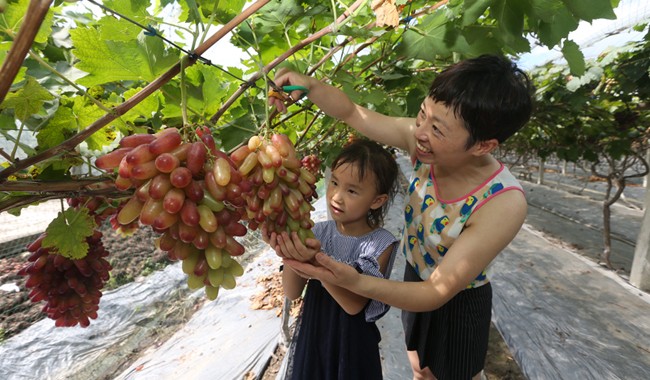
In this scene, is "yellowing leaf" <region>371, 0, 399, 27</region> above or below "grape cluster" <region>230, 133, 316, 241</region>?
above

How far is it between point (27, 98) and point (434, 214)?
4.59 ft

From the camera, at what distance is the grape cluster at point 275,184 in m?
0.77

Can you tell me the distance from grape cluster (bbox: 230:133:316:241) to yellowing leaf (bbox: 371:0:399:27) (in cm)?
40

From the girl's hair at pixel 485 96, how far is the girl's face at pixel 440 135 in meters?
0.02

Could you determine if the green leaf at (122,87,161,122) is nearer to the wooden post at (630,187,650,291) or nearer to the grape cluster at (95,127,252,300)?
the grape cluster at (95,127,252,300)

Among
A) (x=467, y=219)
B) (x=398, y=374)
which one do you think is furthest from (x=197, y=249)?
(x=398, y=374)

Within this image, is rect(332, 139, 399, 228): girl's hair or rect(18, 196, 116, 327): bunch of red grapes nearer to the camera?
rect(18, 196, 116, 327): bunch of red grapes

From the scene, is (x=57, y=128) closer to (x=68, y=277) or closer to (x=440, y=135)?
(x=68, y=277)

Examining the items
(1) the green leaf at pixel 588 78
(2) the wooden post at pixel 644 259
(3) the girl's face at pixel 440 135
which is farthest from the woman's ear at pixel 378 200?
(2) the wooden post at pixel 644 259

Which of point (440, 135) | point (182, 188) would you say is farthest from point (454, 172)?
point (182, 188)

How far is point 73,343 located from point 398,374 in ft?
11.1

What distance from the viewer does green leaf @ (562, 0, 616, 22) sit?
876 millimetres

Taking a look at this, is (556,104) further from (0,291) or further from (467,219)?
(0,291)

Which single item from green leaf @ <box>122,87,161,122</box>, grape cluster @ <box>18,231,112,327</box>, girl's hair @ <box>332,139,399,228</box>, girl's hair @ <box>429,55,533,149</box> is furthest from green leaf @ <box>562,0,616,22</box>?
grape cluster @ <box>18,231,112,327</box>
